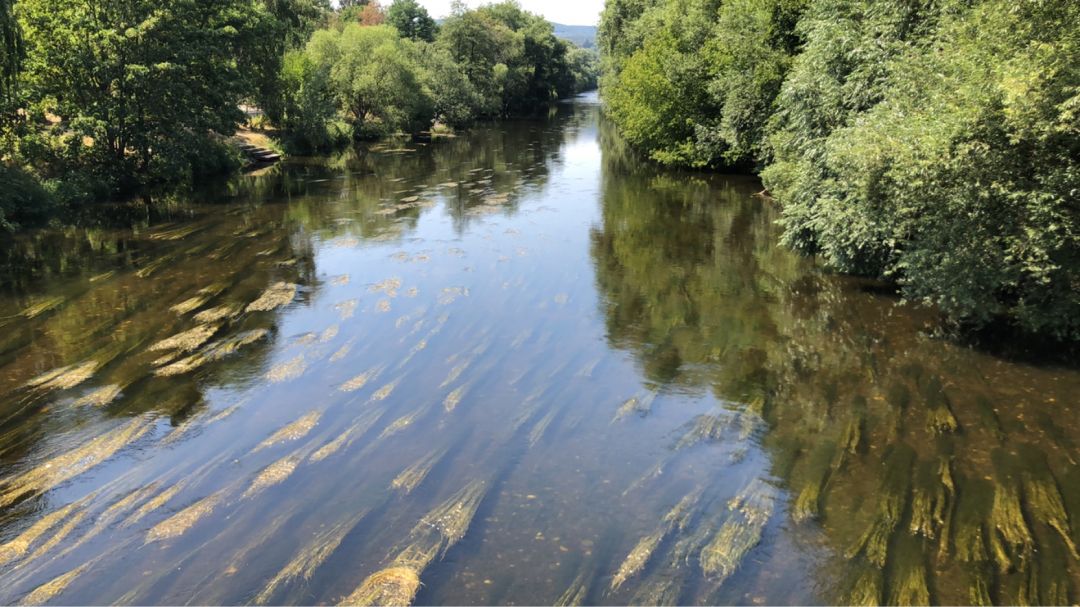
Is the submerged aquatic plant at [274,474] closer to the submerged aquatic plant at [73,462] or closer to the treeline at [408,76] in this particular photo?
the submerged aquatic plant at [73,462]

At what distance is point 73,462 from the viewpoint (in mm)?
10172

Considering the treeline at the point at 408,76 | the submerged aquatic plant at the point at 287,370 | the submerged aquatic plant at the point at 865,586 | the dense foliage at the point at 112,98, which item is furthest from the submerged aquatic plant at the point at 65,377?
the treeline at the point at 408,76

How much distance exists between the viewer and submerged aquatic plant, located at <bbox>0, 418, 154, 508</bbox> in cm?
948

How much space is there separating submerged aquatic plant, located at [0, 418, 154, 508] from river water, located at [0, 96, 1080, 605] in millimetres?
55

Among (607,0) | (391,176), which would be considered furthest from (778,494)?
(607,0)

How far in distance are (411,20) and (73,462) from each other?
99471mm

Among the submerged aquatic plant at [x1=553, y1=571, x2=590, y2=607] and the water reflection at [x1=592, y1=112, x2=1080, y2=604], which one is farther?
the water reflection at [x1=592, y1=112, x2=1080, y2=604]

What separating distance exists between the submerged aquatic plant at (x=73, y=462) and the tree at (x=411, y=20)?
90.7 meters

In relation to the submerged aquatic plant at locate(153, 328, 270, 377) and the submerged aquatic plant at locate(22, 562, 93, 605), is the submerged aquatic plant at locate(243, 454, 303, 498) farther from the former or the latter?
the submerged aquatic plant at locate(153, 328, 270, 377)

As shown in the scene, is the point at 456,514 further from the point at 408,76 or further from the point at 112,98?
the point at 408,76

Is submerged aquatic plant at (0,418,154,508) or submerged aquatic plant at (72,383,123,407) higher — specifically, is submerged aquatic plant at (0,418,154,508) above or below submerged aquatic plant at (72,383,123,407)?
below

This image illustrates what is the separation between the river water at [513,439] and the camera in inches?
306

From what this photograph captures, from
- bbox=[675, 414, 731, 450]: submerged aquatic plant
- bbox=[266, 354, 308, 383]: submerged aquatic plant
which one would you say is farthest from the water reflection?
bbox=[266, 354, 308, 383]: submerged aquatic plant

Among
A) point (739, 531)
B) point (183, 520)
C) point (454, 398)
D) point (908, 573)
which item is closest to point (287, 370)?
point (454, 398)
